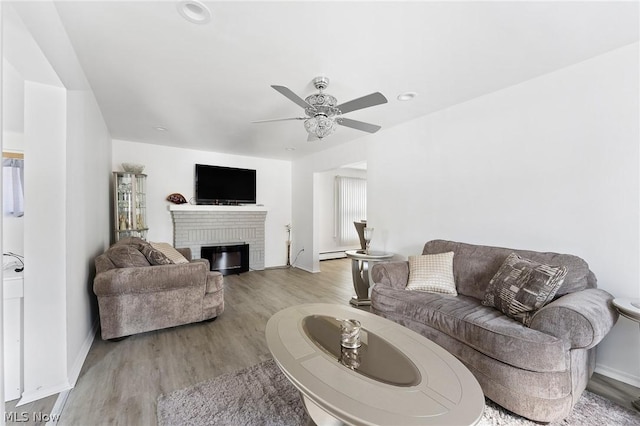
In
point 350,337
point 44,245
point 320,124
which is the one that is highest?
point 320,124

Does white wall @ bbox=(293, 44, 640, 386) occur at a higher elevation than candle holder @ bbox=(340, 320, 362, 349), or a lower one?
higher

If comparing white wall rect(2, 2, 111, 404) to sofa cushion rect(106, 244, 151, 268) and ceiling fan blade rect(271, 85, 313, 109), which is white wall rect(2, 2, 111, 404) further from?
ceiling fan blade rect(271, 85, 313, 109)

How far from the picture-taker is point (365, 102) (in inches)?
84.6

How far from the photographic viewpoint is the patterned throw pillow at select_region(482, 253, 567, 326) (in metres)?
1.85

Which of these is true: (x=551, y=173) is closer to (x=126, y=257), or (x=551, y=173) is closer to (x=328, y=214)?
(x=126, y=257)

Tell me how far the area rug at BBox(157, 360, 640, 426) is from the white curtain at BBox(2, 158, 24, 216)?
2482 mm

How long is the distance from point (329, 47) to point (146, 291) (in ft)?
8.88

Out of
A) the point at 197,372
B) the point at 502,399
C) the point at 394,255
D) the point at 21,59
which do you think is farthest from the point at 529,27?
the point at 197,372

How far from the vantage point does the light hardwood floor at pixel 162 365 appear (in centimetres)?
170

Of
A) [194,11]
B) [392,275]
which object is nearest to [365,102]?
[194,11]

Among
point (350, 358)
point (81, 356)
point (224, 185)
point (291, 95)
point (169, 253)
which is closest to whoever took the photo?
point (350, 358)

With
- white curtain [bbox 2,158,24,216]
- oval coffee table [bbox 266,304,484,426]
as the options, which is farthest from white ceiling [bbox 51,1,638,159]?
oval coffee table [bbox 266,304,484,426]

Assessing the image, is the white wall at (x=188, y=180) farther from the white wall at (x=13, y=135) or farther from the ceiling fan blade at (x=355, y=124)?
the ceiling fan blade at (x=355, y=124)

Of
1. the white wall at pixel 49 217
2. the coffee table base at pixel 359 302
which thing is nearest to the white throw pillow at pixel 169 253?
the white wall at pixel 49 217
